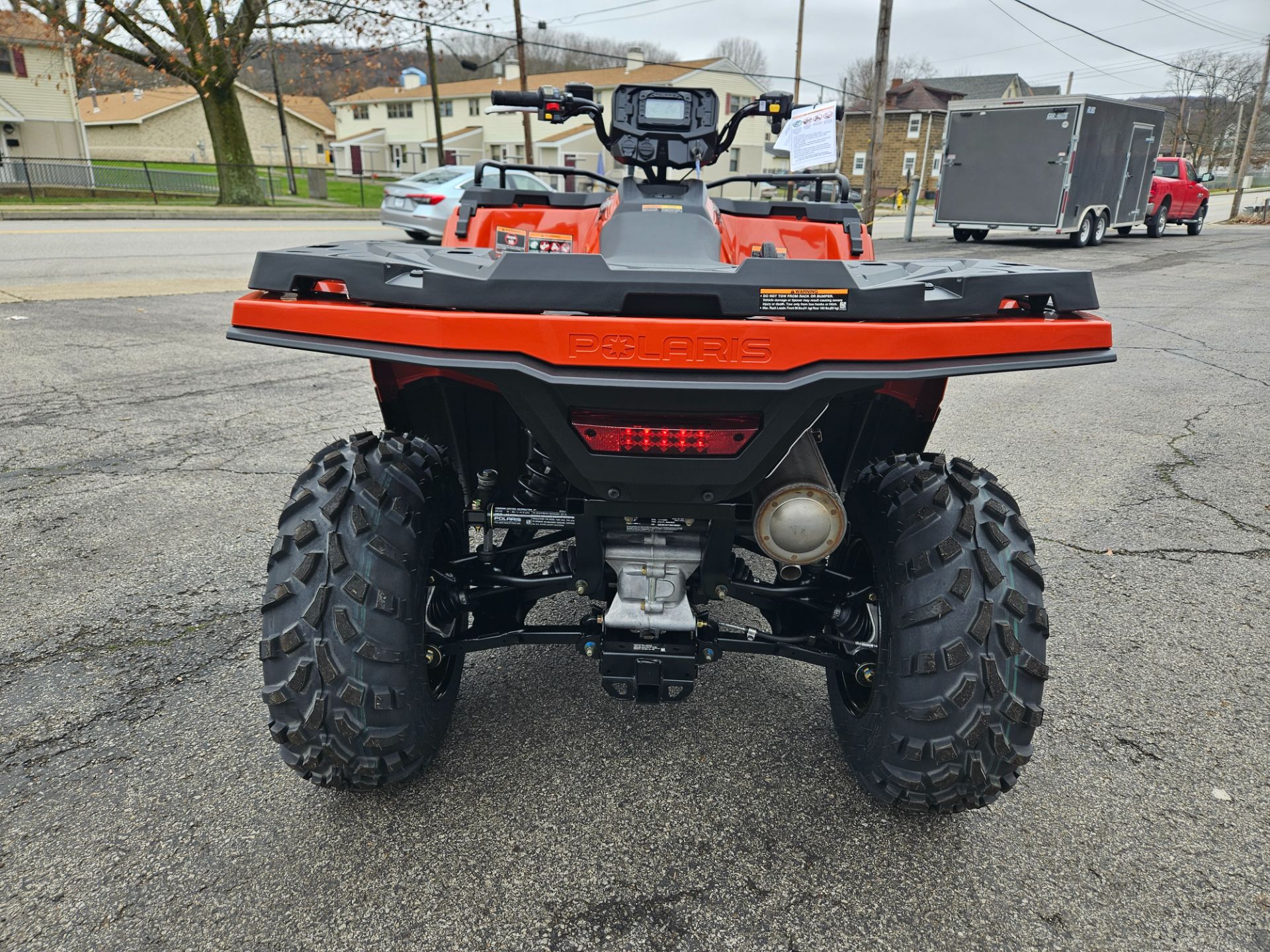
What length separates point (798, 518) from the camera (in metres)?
1.94

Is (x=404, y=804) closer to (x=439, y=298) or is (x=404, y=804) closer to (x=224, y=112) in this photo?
(x=439, y=298)

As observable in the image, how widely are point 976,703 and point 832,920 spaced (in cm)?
59

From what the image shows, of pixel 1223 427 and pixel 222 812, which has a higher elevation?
pixel 222 812

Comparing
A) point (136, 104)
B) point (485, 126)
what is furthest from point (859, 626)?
point (136, 104)

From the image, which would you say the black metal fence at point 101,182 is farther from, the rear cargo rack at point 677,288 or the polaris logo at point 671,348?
the polaris logo at point 671,348

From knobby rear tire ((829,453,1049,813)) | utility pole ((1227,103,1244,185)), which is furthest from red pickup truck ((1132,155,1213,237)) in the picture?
utility pole ((1227,103,1244,185))

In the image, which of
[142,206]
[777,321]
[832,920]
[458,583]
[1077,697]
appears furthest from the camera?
[142,206]

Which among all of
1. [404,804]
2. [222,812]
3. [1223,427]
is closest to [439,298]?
[404,804]

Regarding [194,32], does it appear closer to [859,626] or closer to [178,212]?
[178,212]

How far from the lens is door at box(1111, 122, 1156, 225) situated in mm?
18969

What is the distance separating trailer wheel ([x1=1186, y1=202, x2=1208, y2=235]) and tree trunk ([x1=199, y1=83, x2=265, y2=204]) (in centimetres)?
2846

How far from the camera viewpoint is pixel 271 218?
24.2m

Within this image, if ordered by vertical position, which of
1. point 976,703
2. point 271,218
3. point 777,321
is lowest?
point 271,218

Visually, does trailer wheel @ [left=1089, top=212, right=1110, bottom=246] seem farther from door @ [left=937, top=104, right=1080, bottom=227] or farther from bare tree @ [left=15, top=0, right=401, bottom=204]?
bare tree @ [left=15, top=0, right=401, bottom=204]
